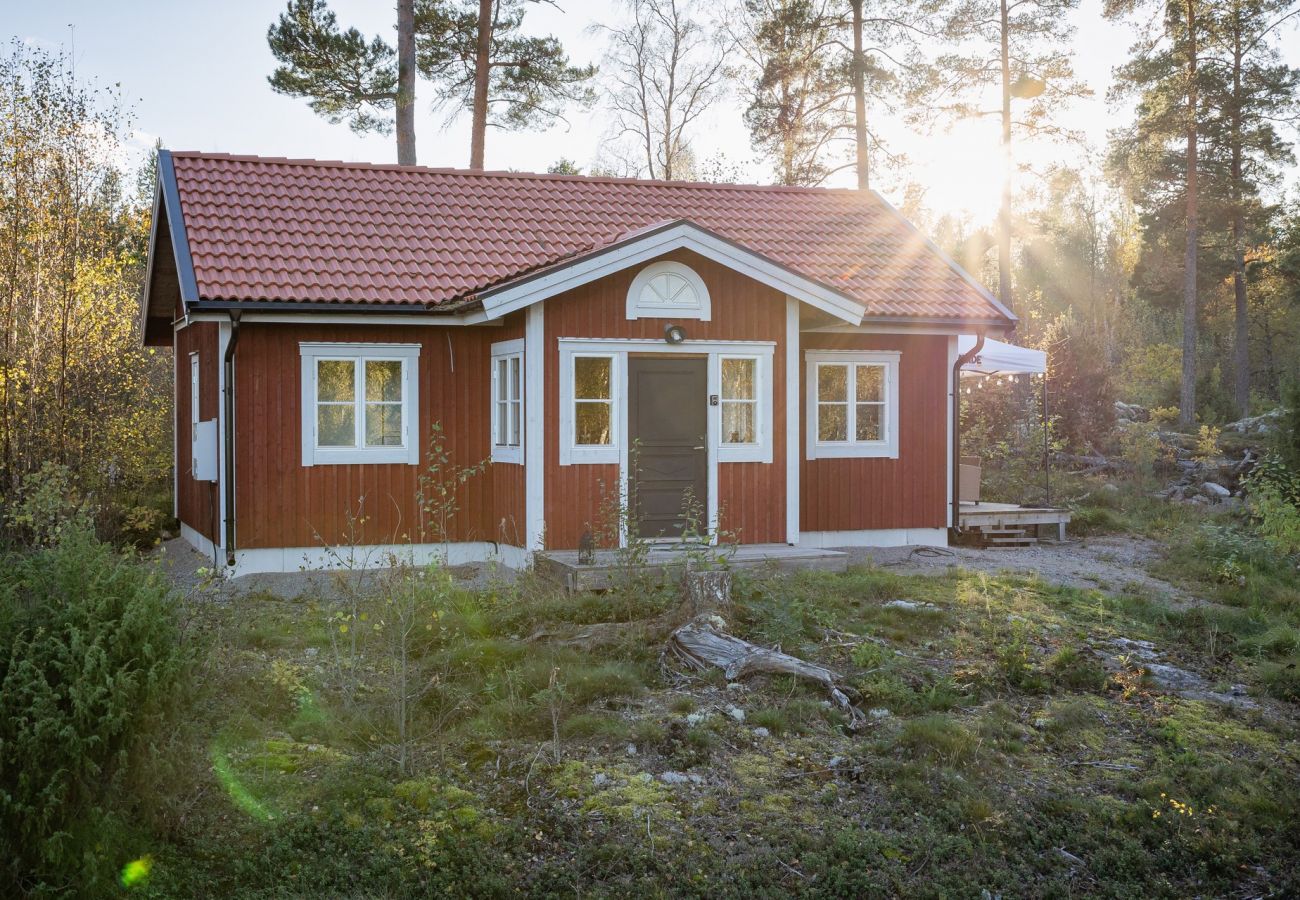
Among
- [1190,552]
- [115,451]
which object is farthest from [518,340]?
[1190,552]

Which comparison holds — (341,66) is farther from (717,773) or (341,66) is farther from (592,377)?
(717,773)

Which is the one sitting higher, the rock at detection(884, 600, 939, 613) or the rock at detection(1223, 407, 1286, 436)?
the rock at detection(1223, 407, 1286, 436)

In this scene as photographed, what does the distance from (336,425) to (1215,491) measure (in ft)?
50.1

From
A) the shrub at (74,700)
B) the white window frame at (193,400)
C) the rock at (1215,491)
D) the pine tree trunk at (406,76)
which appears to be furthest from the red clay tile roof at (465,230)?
the shrub at (74,700)

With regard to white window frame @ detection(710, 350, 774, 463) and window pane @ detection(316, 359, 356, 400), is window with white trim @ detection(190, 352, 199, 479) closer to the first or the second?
window pane @ detection(316, 359, 356, 400)

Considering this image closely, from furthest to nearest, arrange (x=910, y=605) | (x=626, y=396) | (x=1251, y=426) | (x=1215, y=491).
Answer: (x=1251, y=426) → (x=1215, y=491) → (x=626, y=396) → (x=910, y=605)

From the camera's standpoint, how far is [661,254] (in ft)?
42.1

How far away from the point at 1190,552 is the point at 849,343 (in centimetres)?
466

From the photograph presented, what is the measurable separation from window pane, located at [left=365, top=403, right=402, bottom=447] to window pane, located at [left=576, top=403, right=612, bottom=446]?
2185 millimetres

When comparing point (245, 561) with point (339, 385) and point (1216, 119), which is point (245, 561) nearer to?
point (339, 385)

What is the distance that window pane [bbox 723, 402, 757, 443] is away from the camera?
1348 cm

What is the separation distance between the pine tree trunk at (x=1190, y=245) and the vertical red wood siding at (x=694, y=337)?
21.2m

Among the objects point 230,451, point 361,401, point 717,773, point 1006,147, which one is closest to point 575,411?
point 361,401

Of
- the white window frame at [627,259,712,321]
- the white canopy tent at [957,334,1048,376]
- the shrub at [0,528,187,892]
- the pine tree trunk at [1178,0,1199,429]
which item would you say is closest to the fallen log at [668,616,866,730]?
the shrub at [0,528,187,892]
